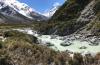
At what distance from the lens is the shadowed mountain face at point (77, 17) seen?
69194 mm

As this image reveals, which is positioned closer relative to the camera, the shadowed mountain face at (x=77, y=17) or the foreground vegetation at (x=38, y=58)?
the foreground vegetation at (x=38, y=58)

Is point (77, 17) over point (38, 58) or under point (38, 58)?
over

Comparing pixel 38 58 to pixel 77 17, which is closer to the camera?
pixel 38 58

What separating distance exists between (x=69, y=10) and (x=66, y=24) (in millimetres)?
15543

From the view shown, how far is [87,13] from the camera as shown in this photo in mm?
72812

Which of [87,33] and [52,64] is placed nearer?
[52,64]

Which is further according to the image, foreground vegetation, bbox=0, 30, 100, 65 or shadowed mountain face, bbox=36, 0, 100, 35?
shadowed mountain face, bbox=36, 0, 100, 35

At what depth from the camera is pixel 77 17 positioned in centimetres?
7862

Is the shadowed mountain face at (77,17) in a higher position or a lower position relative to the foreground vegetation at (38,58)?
higher

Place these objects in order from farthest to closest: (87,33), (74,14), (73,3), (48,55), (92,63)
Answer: (73,3) < (74,14) < (87,33) < (48,55) < (92,63)

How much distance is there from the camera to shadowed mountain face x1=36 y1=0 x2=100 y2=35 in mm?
69194

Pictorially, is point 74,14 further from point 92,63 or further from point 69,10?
point 92,63

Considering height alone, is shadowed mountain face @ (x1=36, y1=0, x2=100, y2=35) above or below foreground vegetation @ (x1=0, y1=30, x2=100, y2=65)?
above

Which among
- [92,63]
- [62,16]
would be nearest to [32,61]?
[92,63]
